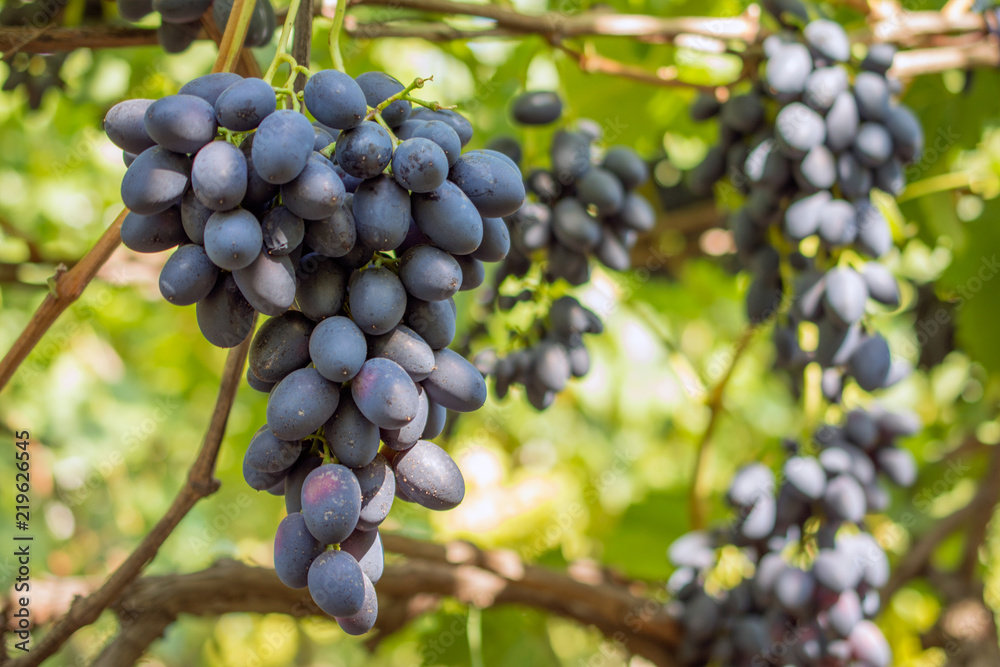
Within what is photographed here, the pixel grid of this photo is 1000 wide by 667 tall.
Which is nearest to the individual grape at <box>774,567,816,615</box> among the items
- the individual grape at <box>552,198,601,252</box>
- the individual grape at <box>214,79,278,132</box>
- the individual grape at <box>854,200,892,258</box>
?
the individual grape at <box>854,200,892,258</box>

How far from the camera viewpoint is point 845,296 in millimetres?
1084

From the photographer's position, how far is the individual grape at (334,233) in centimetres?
56

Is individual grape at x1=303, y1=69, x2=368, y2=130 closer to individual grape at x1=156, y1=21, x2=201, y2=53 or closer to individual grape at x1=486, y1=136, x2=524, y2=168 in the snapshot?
individual grape at x1=156, y1=21, x2=201, y2=53

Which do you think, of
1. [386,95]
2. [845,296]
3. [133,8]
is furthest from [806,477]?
[133,8]

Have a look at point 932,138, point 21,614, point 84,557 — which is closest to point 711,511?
point 932,138

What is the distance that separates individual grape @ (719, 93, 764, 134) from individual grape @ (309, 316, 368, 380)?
2.67 ft

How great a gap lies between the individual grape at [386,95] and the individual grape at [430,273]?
4.7 inches

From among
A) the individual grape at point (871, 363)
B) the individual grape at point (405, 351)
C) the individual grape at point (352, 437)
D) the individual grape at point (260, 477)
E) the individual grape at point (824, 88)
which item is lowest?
the individual grape at point (871, 363)

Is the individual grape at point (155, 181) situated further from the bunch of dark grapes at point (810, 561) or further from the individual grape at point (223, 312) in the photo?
the bunch of dark grapes at point (810, 561)

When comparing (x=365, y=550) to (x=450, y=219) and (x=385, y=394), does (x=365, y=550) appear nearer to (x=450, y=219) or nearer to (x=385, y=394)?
(x=385, y=394)

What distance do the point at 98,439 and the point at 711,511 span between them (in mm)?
1664

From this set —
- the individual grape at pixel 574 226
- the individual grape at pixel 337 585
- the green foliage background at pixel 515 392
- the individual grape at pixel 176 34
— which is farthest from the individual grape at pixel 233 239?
the green foliage background at pixel 515 392

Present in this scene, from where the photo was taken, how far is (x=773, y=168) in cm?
112

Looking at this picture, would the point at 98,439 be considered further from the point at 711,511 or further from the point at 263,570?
the point at 711,511
